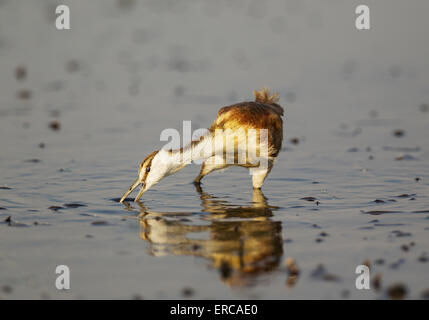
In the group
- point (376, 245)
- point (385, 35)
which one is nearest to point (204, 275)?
point (376, 245)

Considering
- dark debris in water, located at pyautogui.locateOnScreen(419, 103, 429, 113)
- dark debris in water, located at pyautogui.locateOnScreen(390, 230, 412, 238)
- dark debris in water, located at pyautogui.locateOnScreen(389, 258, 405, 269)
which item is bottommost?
dark debris in water, located at pyautogui.locateOnScreen(389, 258, 405, 269)

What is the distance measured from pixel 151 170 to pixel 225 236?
65.8 inches

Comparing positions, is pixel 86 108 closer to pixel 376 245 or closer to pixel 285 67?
pixel 285 67

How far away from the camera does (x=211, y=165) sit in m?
9.31

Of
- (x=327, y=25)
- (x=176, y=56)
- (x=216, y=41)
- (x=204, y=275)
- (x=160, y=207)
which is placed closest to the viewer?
(x=204, y=275)

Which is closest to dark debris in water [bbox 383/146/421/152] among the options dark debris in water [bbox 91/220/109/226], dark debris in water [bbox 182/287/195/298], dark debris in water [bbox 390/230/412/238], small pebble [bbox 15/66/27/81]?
dark debris in water [bbox 390/230/412/238]

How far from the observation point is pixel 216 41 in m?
19.2

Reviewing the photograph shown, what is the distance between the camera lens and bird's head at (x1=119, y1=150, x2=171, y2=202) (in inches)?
336

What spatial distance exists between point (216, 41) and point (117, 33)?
120 inches

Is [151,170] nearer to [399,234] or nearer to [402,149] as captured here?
[399,234]

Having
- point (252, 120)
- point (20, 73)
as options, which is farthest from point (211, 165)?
point (20, 73)

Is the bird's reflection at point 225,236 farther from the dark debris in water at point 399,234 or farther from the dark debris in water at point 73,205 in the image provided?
the dark debris in water at point 399,234

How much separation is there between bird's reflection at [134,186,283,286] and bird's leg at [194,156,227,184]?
1.85ft

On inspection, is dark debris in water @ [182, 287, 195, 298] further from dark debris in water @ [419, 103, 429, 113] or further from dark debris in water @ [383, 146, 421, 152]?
dark debris in water @ [419, 103, 429, 113]
